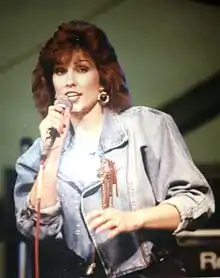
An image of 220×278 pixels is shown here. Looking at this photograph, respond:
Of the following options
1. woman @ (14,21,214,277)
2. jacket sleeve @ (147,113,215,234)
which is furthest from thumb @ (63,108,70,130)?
jacket sleeve @ (147,113,215,234)

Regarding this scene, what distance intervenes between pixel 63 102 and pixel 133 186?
22 cm

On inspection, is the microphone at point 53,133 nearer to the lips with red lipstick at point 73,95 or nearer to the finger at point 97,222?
the lips with red lipstick at point 73,95

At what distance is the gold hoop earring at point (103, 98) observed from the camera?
1.29 m

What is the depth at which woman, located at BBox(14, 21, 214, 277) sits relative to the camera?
1.22 meters

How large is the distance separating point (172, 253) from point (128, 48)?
428 millimetres

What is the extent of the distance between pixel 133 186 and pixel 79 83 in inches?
9.2

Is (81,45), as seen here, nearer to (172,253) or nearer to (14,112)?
(14,112)

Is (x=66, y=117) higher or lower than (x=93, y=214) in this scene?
higher

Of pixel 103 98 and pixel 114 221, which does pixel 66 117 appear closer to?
pixel 103 98

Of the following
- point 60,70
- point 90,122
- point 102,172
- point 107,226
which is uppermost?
point 60,70

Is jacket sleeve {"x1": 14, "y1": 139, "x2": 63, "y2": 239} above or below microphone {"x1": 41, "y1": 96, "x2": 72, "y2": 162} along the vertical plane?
below

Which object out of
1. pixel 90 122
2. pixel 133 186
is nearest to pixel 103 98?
pixel 90 122

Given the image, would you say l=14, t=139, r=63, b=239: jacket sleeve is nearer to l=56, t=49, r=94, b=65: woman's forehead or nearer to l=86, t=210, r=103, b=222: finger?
l=86, t=210, r=103, b=222: finger

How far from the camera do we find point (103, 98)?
4.24ft
